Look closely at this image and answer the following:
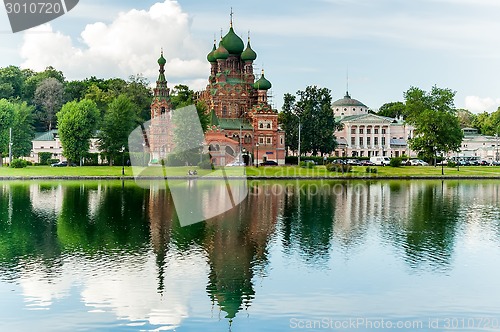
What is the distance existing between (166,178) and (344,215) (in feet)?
105

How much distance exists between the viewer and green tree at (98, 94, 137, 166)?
235ft

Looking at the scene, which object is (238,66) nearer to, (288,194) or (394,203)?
(288,194)

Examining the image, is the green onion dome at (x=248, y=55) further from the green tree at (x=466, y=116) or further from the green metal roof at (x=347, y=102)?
the green tree at (x=466, y=116)

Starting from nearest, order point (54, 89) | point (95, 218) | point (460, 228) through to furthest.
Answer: point (460, 228) → point (95, 218) → point (54, 89)

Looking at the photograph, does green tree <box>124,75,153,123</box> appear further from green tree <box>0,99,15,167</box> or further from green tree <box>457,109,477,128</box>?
green tree <box>457,109,477,128</box>

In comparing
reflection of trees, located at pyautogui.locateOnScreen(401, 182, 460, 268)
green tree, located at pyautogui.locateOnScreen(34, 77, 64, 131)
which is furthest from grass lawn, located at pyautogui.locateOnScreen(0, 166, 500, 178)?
green tree, located at pyautogui.locateOnScreen(34, 77, 64, 131)

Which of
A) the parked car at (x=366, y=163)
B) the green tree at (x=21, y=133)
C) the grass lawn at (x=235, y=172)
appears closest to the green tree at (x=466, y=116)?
the parked car at (x=366, y=163)

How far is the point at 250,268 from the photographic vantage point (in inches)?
805

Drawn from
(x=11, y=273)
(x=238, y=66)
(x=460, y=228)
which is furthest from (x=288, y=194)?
(x=238, y=66)

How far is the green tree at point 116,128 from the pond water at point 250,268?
111 ft

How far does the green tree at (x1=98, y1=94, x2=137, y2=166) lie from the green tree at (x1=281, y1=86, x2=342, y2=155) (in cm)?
2284

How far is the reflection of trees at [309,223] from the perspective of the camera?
23983 mm

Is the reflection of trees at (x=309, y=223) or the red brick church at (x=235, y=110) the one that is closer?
the reflection of trees at (x=309, y=223)

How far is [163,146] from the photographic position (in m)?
78.6
